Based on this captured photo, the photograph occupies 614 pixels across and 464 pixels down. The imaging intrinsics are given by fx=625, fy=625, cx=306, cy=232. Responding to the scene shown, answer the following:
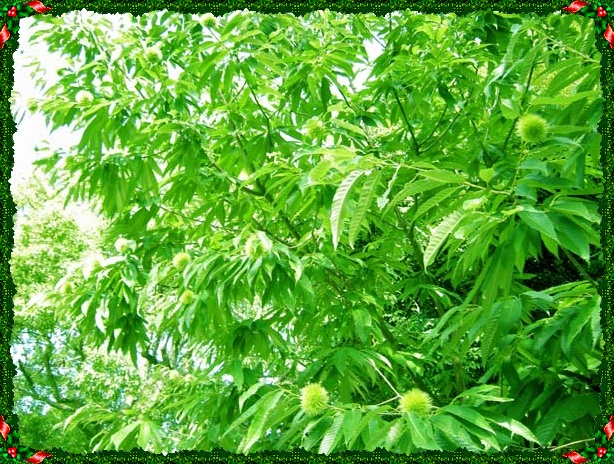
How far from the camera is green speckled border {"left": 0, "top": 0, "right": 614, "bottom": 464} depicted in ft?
3.18

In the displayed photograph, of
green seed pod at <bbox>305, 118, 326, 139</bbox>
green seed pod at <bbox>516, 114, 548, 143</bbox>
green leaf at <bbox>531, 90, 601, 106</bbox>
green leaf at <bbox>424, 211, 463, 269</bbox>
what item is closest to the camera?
green leaf at <bbox>424, 211, 463, 269</bbox>

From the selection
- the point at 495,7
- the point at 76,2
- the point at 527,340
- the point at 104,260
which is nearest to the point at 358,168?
the point at 495,7

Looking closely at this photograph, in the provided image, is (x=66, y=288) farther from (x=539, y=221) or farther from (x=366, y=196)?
(x=539, y=221)

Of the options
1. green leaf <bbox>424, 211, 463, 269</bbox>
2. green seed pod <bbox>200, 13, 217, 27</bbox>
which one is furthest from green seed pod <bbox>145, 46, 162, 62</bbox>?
green leaf <bbox>424, 211, 463, 269</bbox>

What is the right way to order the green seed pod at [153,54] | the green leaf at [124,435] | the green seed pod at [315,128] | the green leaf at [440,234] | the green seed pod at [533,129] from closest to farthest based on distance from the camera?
the green leaf at [440,234], the green seed pod at [533,129], the green leaf at [124,435], the green seed pod at [315,128], the green seed pod at [153,54]

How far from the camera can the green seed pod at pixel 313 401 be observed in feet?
4.10

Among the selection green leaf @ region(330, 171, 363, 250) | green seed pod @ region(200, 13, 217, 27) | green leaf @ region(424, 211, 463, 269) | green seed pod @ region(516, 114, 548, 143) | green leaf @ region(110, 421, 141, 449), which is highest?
green seed pod @ region(200, 13, 217, 27)

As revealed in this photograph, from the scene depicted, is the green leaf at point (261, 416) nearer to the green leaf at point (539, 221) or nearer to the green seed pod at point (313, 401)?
the green seed pod at point (313, 401)

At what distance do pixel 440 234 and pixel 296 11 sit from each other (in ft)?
1.53

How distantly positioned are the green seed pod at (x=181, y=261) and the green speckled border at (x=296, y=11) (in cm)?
104

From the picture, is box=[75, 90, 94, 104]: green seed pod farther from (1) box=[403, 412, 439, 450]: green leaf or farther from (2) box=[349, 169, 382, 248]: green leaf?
(1) box=[403, 412, 439, 450]: green leaf

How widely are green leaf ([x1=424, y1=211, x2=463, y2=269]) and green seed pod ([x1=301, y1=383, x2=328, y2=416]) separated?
16.8 inches

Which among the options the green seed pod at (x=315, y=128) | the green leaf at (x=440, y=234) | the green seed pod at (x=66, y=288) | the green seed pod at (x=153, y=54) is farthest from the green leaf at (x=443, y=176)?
the green seed pod at (x=66, y=288)

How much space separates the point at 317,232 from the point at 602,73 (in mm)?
1142
